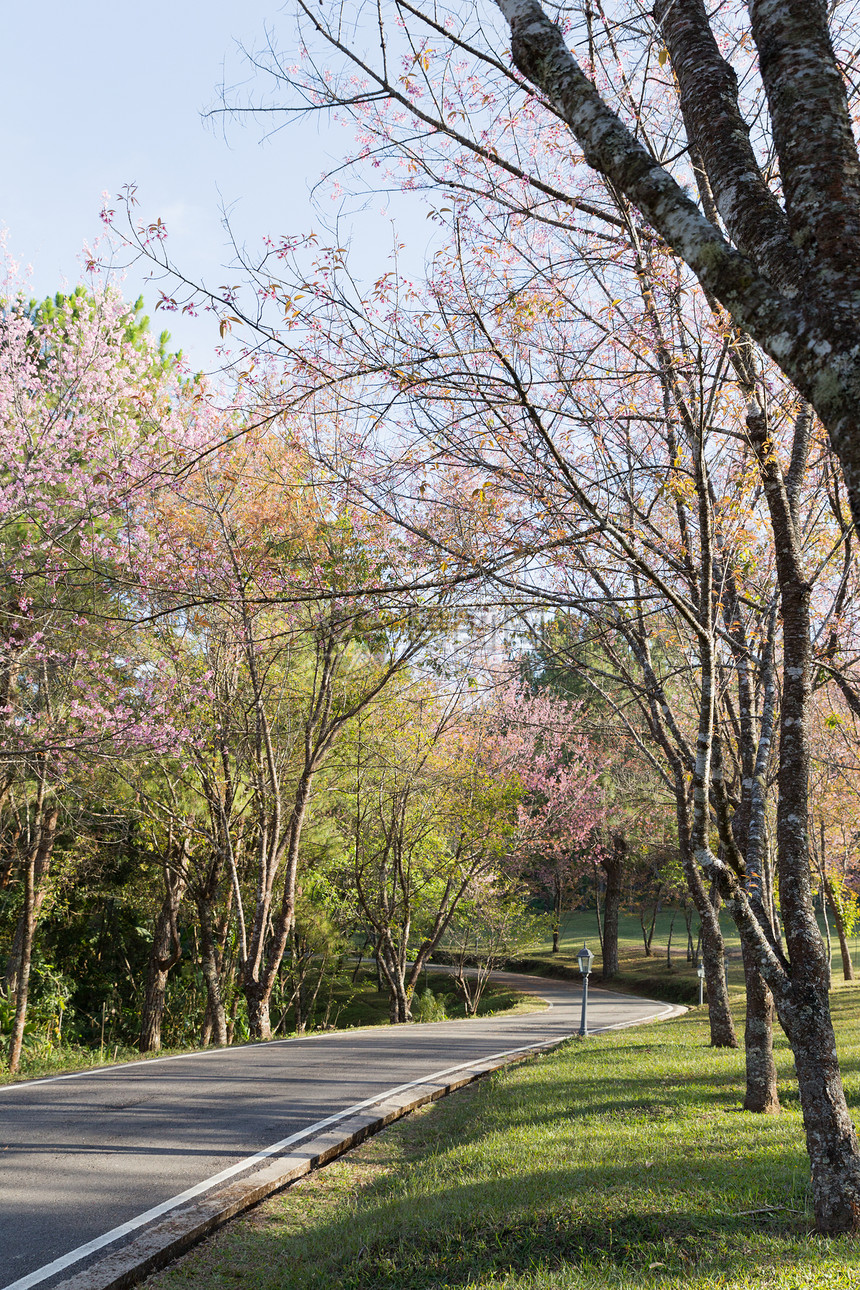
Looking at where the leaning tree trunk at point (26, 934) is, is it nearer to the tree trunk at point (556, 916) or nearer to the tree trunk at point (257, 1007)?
the tree trunk at point (257, 1007)

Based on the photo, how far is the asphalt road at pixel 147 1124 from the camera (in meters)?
4.87

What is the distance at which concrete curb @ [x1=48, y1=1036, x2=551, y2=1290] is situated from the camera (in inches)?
171

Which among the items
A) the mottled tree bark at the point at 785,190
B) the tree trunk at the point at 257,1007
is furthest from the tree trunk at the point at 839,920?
the mottled tree bark at the point at 785,190

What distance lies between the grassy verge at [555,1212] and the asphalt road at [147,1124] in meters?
0.65

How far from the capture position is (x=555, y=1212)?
4.69 metres

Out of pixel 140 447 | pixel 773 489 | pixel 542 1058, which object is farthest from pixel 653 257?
pixel 542 1058

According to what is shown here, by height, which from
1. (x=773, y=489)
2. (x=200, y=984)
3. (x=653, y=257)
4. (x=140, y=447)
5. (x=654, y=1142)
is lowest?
(x=200, y=984)

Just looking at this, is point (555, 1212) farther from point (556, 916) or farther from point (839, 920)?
point (556, 916)

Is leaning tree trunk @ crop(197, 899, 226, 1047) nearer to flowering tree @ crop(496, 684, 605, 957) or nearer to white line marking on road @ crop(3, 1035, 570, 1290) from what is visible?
flowering tree @ crop(496, 684, 605, 957)

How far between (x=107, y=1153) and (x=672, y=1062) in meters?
6.87

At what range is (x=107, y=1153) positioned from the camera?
6.18 metres

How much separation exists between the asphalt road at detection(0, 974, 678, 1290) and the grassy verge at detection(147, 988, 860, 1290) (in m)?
0.65

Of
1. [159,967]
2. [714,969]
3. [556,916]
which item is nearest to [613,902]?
[556,916]

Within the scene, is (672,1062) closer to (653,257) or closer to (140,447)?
(653,257)
